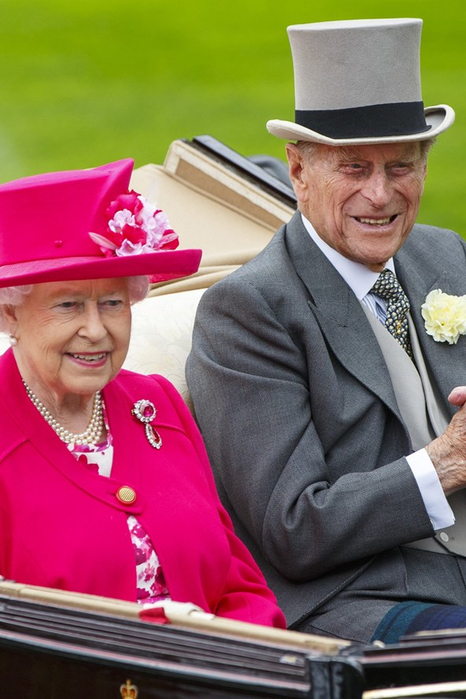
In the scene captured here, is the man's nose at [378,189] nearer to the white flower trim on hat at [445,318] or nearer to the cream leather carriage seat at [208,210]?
the white flower trim on hat at [445,318]

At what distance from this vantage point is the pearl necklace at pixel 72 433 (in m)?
2.42

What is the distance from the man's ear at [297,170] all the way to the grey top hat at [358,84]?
42 millimetres

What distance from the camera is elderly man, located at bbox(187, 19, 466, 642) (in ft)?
Answer: 9.13

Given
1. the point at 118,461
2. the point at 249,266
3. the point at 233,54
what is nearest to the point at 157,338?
the point at 249,266

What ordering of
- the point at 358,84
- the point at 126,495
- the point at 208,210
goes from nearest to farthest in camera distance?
the point at 126,495 < the point at 358,84 < the point at 208,210

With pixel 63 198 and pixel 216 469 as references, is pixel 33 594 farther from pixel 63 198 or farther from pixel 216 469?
pixel 216 469

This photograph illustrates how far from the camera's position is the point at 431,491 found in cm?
279

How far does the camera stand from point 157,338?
127 inches

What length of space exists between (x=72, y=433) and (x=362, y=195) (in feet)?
3.17

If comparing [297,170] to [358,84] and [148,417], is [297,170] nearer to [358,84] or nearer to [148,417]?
[358,84]

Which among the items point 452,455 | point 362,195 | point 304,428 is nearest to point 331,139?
point 362,195

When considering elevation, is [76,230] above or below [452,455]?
above

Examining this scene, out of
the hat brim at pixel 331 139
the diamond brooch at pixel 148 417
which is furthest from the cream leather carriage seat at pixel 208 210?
the diamond brooch at pixel 148 417

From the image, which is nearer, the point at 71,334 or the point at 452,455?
the point at 71,334
